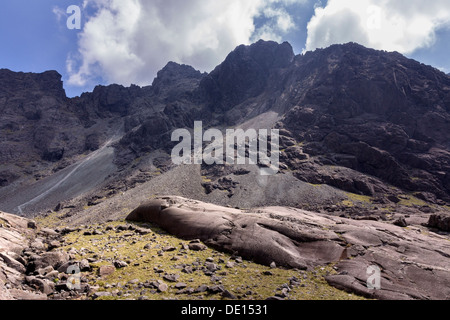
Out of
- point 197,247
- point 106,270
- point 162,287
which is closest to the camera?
point 162,287

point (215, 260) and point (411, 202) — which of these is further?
point (411, 202)

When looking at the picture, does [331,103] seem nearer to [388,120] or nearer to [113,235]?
[388,120]

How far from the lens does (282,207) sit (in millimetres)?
49500

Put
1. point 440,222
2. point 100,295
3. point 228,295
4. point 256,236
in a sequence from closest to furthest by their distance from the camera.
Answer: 1. point 100,295
2. point 228,295
3. point 256,236
4. point 440,222

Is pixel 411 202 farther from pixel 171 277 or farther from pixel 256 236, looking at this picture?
pixel 171 277

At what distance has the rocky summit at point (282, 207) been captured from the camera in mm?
17031

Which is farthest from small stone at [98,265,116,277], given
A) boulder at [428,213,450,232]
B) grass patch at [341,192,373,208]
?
grass patch at [341,192,373,208]

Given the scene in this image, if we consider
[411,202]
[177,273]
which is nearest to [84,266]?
[177,273]

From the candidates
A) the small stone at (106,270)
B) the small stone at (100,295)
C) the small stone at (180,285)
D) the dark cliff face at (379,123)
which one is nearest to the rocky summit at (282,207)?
the small stone at (180,285)

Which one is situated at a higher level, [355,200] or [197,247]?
[355,200]

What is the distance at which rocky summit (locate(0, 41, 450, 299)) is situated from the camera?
671 inches

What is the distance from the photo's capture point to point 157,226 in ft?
99.9

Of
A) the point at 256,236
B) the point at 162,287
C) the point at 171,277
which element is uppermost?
the point at 256,236

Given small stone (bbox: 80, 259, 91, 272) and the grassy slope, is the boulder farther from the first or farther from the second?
small stone (bbox: 80, 259, 91, 272)
